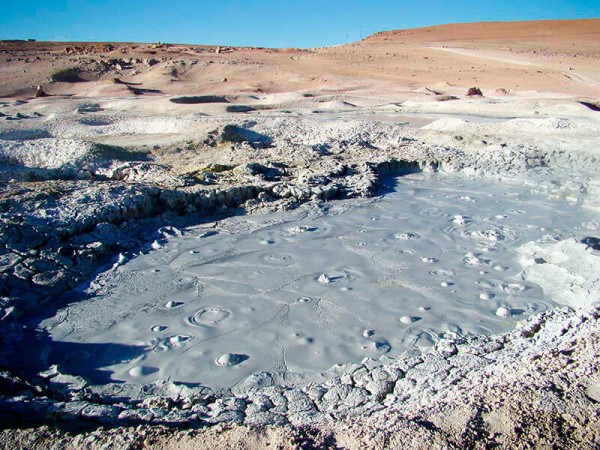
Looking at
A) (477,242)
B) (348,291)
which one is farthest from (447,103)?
(348,291)

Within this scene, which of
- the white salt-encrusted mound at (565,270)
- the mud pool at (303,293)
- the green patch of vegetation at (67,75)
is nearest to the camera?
the mud pool at (303,293)

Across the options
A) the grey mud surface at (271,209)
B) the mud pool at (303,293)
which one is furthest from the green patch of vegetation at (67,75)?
the mud pool at (303,293)

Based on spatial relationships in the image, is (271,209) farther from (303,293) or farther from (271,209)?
(303,293)

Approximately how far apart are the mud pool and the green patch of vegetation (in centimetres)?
1392

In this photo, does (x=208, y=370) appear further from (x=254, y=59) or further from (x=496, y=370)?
(x=254, y=59)

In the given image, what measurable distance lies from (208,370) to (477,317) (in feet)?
4.58

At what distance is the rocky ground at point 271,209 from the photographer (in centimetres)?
155

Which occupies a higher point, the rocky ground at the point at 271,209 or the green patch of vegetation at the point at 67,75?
the green patch of vegetation at the point at 67,75

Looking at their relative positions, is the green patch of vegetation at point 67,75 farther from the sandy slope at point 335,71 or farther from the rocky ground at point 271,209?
the rocky ground at point 271,209

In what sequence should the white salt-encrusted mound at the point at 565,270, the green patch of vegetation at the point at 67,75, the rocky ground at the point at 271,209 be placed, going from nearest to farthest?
the rocky ground at the point at 271,209
the white salt-encrusted mound at the point at 565,270
the green patch of vegetation at the point at 67,75

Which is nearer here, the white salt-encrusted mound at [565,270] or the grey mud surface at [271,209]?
the grey mud surface at [271,209]

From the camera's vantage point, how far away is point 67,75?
15.5 m

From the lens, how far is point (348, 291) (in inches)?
112

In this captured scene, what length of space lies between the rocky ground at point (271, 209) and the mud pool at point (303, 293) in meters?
0.14
